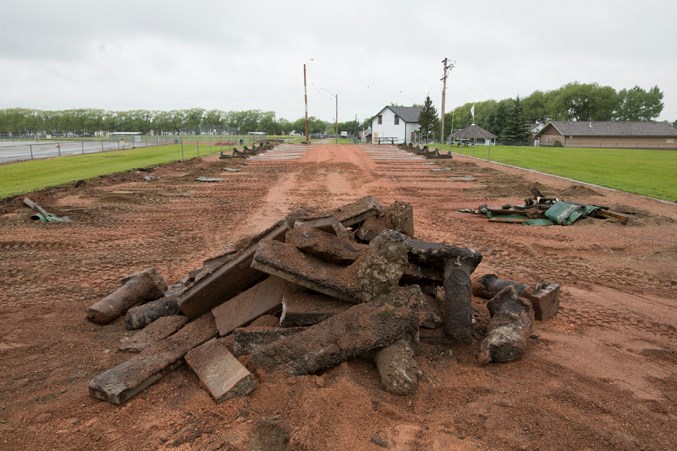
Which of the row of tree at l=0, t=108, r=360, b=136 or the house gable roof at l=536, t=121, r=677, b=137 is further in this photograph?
the row of tree at l=0, t=108, r=360, b=136

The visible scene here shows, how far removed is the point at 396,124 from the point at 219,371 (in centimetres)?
8863

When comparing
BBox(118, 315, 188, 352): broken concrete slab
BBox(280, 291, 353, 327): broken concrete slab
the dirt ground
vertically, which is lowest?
the dirt ground

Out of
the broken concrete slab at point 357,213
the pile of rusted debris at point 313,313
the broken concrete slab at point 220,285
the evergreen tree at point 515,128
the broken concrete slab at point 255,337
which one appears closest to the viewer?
the pile of rusted debris at point 313,313

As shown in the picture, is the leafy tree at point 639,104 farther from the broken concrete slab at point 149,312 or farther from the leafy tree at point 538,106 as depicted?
the broken concrete slab at point 149,312

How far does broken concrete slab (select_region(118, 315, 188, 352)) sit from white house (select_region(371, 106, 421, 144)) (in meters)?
81.6

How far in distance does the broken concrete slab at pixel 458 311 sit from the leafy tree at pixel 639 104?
139 meters

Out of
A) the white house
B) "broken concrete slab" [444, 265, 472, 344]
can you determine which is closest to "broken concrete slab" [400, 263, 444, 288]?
"broken concrete slab" [444, 265, 472, 344]

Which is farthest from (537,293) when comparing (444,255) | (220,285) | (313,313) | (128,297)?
(128,297)

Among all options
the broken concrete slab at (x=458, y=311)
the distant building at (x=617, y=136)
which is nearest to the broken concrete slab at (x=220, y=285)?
the broken concrete slab at (x=458, y=311)

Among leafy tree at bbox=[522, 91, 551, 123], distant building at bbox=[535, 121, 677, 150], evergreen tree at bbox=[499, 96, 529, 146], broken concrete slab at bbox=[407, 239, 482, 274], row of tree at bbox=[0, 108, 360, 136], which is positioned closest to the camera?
broken concrete slab at bbox=[407, 239, 482, 274]

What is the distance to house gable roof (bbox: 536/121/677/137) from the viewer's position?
272 ft

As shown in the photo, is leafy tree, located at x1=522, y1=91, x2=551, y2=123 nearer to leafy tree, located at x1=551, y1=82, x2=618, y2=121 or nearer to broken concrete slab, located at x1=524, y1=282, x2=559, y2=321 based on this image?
leafy tree, located at x1=551, y1=82, x2=618, y2=121

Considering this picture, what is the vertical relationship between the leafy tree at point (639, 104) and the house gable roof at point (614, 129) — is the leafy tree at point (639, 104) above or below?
above

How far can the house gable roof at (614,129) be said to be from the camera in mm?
82938
